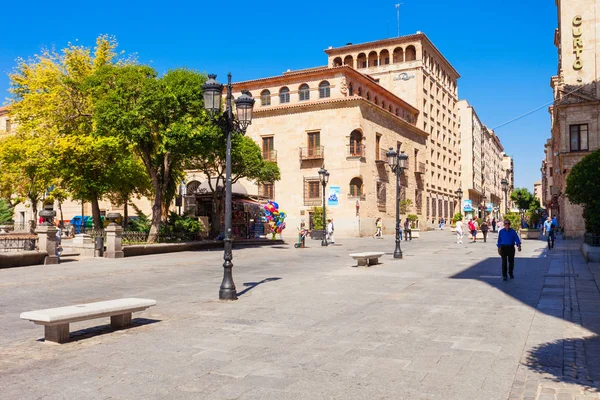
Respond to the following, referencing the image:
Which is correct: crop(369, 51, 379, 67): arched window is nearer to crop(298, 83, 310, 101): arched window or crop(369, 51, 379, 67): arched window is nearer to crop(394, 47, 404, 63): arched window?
crop(394, 47, 404, 63): arched window

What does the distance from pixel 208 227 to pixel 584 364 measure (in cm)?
2772

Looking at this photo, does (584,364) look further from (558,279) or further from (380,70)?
(380,70)

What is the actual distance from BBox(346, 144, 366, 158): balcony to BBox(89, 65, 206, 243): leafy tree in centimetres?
1821

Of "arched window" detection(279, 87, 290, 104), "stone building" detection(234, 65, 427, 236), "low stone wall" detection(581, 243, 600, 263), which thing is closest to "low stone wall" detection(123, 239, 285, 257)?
"stone building" detection(234, 65, 427, 236)

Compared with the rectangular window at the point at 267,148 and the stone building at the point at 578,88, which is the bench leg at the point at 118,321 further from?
the rectangular window at the point at 267,148

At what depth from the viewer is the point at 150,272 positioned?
15.4 meters

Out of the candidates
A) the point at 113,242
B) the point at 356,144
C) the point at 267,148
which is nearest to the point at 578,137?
the point at 356,144

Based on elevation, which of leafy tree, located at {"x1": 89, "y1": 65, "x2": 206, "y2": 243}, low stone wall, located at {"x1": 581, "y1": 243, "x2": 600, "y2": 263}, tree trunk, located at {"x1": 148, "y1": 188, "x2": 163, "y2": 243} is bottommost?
low stone wall, located at {"x1": 581, "y1": 243, "x2": 600, "y2": 263}

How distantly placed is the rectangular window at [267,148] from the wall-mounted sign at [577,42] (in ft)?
77.5

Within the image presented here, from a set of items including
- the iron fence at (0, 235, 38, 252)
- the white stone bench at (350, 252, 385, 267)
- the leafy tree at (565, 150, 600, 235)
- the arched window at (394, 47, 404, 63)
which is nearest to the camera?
the white stone bench at (350, 252, 385, 267)

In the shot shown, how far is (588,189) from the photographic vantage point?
2011cm

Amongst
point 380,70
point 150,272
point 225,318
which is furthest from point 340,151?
point 225,318

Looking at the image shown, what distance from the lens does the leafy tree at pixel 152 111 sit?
858 inches

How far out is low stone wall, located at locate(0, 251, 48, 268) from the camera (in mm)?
16889
